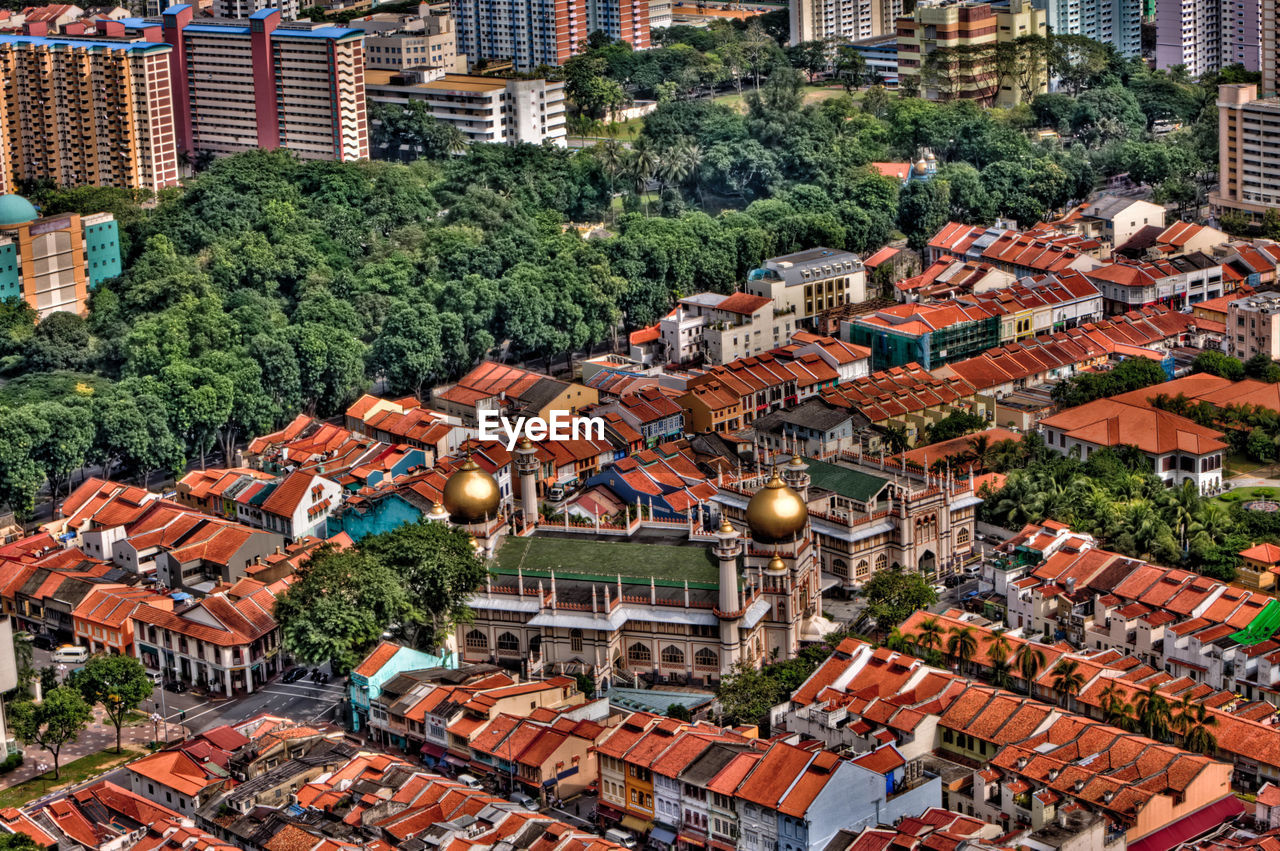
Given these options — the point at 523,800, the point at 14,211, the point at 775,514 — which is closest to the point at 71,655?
the point at 523,800

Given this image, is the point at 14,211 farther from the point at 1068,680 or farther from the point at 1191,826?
the point at 1191,826

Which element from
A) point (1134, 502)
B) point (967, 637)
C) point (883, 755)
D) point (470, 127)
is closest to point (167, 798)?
point (883, 755)

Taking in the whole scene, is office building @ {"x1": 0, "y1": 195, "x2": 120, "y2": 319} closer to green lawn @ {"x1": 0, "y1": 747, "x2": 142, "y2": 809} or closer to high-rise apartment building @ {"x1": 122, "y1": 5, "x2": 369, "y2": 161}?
high-rise apartment building @ {"x1": 122, "y1": 5, "x2": 369, "y2": 161}

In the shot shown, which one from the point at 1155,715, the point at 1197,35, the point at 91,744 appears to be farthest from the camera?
the point at 1197,35

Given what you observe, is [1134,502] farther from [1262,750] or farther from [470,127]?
[470,127]

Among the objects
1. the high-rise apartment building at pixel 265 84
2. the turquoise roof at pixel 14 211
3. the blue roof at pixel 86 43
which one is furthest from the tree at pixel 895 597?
the blue roof at pixel 86 43

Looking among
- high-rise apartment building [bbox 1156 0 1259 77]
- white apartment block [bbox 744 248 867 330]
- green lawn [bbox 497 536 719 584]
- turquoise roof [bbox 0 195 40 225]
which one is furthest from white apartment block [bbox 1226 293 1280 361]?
high-rise apartment building [bbox 1156 0 1259 77]
